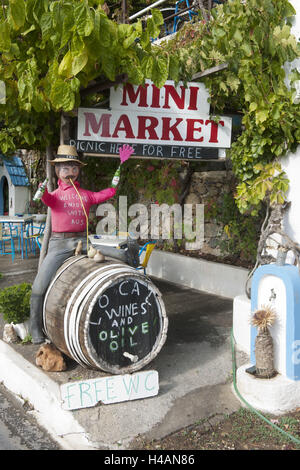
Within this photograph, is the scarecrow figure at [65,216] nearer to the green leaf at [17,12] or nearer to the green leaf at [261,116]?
the green leaf at [17,12]

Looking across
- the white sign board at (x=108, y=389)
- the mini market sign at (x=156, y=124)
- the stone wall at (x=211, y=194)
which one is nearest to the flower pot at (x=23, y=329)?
the white sign board at (x=108, y=389)

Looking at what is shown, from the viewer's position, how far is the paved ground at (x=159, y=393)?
Result: 3248mm

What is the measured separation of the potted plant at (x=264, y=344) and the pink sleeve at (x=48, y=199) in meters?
2.19

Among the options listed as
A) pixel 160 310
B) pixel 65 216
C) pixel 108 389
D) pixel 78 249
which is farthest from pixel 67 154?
pixel 108 389

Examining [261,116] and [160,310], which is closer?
[160,310]

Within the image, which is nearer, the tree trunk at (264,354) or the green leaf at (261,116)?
the tree trunk at (264,354)

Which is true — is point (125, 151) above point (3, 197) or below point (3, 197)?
above

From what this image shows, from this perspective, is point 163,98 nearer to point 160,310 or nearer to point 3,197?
point 160,310

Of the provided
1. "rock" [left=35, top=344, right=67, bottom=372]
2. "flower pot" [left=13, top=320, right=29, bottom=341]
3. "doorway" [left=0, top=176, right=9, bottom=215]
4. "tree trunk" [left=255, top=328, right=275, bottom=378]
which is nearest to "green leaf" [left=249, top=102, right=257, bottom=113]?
"tree trunk" [left=255, top=328, right=275, bottom=378]

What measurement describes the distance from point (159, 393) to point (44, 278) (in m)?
1.51

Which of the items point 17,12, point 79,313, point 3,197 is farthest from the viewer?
point 3,197

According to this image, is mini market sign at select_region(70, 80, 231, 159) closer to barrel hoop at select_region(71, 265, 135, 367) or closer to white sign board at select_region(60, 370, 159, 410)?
barrel hoop at select_region(71, 265, 135, 367)

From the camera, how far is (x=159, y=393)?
3795 millimetres
